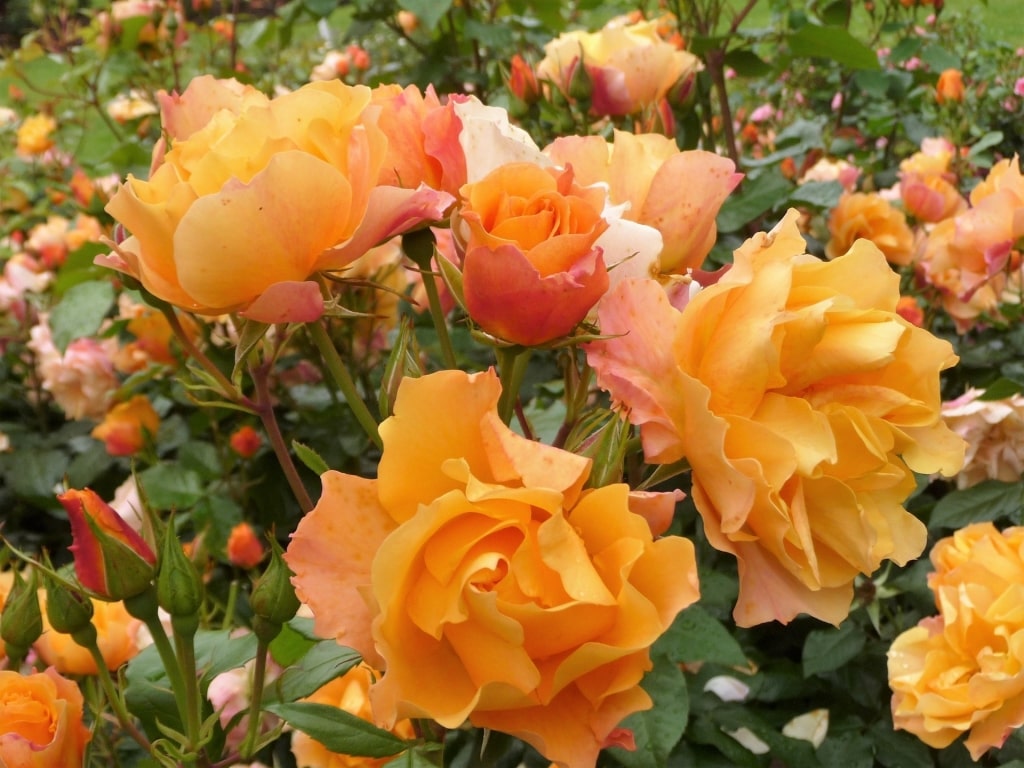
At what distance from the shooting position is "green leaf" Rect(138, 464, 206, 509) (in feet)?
4.36

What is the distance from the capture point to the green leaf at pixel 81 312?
4.73 feet

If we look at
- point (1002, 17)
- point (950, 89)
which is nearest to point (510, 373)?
point (950, 89)

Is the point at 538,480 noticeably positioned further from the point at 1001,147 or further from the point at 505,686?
the point at 1001,147

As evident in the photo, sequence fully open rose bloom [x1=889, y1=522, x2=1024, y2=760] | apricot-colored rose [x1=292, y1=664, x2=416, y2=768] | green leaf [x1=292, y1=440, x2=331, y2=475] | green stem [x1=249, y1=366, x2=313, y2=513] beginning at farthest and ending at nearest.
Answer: fully open rose bloom [x1=889, y1=522, x2=1024, y2=760], apricot-colored rose [x1=292, y1=664, x2=416, y2=768], green stem [x1=249, y1=366, x2=313, y2=513], green leaf [x1=292, y1=440, x2=331, y2=475]

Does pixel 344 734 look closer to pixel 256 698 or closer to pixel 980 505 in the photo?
pixel 256 698

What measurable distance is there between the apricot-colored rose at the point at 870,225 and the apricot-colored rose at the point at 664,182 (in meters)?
0.89

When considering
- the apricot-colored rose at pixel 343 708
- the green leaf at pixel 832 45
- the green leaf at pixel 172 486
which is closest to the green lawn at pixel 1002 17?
the green leaf at pixel 832 45

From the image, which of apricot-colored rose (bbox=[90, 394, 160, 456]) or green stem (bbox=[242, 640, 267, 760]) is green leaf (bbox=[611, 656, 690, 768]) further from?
apricot-colored rose (bbox=[90, 394, 160, 456])

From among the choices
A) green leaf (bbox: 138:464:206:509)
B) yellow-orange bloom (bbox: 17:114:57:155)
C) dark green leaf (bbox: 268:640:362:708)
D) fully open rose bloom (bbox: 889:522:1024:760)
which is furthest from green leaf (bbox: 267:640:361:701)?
yellow-orange bloom (bbox: 17:114:57:155)

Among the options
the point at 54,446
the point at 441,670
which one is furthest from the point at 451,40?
the point at 441,670

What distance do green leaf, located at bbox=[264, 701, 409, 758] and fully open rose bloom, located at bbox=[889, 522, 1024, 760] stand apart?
1.83 feet

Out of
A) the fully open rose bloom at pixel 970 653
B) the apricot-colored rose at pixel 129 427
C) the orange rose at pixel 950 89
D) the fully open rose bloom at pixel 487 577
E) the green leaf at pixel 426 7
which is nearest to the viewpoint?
the fully open rose bloom at pixel 487 577

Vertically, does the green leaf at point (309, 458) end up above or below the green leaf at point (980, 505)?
above

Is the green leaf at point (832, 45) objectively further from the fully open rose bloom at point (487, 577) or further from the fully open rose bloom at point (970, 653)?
the fully open rose bloom at point (487, 577)
